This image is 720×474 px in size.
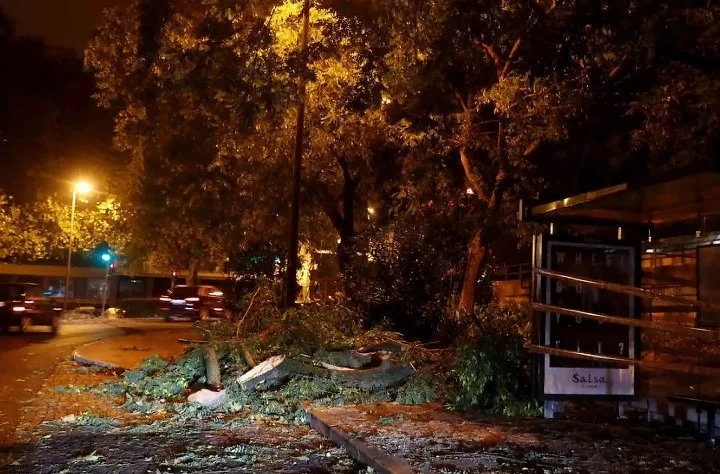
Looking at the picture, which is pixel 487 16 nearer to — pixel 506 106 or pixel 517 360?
pixel 506 106

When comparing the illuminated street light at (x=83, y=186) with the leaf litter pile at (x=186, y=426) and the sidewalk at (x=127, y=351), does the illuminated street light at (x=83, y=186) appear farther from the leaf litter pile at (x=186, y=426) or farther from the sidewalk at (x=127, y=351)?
the leaf litter pile at (x=186, y=426)

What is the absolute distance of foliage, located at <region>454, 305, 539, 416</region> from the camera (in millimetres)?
9594

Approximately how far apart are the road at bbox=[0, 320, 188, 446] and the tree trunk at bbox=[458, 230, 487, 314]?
8542mm

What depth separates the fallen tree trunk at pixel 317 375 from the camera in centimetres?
1111

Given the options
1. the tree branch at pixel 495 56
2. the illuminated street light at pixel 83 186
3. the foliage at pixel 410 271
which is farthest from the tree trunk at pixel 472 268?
the illuminated street light at pixel 83 186

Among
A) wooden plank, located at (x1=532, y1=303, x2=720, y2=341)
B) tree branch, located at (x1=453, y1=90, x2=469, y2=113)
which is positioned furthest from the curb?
tree branch, located at (x1=453, y1=90, x2=469, y2=113)

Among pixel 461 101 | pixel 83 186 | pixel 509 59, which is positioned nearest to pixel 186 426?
pixel 509 59

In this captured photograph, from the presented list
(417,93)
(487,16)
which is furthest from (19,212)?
(487,16)

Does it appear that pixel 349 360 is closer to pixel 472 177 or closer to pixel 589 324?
pixel 589 324

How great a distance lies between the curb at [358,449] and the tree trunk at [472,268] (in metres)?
6.60

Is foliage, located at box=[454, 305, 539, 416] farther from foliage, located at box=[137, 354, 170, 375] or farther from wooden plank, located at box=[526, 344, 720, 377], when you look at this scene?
foliage, located at box=[137, 354, 170, 375]

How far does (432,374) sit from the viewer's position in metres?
11.3

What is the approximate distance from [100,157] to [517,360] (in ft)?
103

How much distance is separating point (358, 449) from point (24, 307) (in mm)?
19668
